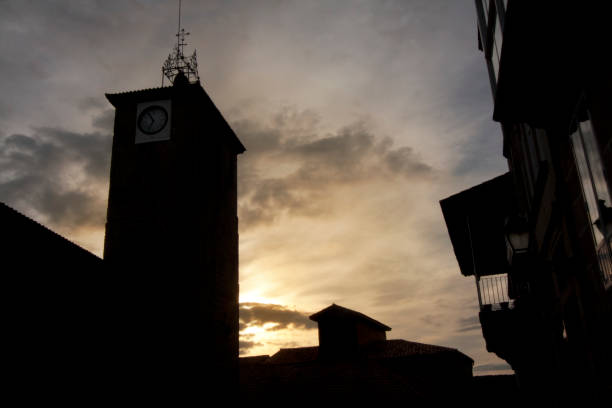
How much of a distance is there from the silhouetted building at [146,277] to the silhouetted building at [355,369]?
565 centimetres

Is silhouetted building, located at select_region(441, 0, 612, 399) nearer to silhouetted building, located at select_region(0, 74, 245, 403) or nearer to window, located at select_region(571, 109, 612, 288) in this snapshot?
window, located at select_region(571, 109, 612, 288)

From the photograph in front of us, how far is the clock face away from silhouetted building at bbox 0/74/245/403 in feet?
0.16

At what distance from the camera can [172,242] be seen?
69.9 ft

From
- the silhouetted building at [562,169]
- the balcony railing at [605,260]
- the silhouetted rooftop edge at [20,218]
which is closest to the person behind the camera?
the silhouetted building at [562,169]

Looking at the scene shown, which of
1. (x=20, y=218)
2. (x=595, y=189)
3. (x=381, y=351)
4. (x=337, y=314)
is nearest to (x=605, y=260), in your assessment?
(x=595, y=189)

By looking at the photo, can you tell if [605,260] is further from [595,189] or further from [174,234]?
[174,234]

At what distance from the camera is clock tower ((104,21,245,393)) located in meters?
19.9

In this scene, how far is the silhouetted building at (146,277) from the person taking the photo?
587 inches

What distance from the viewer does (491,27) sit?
9.15 m

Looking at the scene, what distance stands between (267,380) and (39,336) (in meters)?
16.9

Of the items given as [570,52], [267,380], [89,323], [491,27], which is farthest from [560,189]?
[267,380]

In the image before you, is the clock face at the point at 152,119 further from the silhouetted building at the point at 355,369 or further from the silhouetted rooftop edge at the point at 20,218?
the silhouetted building at the point at 355,369

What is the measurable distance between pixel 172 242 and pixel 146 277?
1.62 metres

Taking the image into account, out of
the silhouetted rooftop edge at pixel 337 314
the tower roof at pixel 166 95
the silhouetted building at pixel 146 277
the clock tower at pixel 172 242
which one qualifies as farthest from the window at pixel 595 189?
the silhouetted rooftop edge at pixel 337 314
